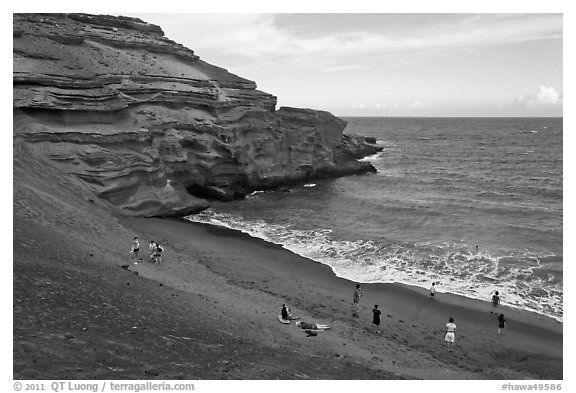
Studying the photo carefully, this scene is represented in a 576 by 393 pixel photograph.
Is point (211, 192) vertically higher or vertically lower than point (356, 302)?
higher

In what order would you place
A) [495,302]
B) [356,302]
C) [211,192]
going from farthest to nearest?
[211,192]
[495,302]
[356,302]

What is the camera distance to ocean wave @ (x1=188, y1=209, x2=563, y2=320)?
23.1 m

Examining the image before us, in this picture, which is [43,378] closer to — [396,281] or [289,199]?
[396,281]

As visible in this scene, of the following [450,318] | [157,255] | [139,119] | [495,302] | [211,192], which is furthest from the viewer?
[211,192]

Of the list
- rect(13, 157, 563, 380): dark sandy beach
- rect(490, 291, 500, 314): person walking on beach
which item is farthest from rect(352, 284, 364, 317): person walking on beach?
rect(490, 291, 500, 314): person walking on beach

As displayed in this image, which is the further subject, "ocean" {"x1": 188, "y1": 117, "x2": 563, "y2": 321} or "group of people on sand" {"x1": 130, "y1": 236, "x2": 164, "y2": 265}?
"ocean" {"x1": 188, "y1": 117, "x2": 563, "y2": 321}

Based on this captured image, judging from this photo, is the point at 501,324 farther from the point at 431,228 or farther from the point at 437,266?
the point at 431,228

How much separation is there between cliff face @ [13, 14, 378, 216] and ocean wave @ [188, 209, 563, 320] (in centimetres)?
807

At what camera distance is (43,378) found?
9.65 m

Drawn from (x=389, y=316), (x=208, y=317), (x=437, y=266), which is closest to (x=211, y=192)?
(x=437, y=266)

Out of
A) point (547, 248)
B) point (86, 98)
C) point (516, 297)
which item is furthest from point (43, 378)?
point (547, 248)

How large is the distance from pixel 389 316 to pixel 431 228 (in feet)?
50.7

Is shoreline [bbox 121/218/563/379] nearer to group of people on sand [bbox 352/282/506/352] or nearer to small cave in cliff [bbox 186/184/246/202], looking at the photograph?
group of people on sand [bbox 352/282/506/352]

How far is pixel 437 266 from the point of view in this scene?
26688mm
